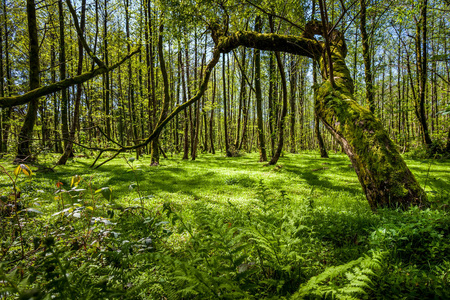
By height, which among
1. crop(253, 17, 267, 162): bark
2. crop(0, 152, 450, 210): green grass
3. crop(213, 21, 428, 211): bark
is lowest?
crop(0, 152, 450, 210): green grass

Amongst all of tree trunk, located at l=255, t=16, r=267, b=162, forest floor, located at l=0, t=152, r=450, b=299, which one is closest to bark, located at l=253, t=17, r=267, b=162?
tree trunk, located at l=255, t=16, r=267, b=162

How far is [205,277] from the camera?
1.62 m

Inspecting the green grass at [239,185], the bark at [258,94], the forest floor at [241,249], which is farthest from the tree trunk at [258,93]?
the forest floor at [241,249]

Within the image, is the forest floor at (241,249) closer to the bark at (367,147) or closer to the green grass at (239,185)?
the green grass at (239,185)

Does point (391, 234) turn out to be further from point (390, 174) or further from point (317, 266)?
point (390, 174)

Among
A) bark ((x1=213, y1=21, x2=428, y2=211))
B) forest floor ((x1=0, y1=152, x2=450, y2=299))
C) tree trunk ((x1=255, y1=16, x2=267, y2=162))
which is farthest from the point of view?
tree trunk ((x1=255, y1=16, x2=267, y2=162))

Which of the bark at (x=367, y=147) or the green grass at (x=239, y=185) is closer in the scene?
the bark at (x=367, y=147)

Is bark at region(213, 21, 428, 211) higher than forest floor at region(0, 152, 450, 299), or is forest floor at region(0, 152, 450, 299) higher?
bark at region(213, 21, 428, 211)

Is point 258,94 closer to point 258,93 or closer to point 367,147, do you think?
point 258,93

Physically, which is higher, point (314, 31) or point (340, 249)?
point (314, 31)

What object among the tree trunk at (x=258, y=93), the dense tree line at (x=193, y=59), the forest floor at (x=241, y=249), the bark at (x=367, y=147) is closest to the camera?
the forest floor at (x=241, y=249)


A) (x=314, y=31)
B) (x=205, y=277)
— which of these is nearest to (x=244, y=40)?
(x=314, y=31)

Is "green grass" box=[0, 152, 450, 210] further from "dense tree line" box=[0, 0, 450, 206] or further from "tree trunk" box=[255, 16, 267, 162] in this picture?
"tree trunk" box=[255, 16, 267, 162]

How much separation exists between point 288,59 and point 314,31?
1103 centimetres
